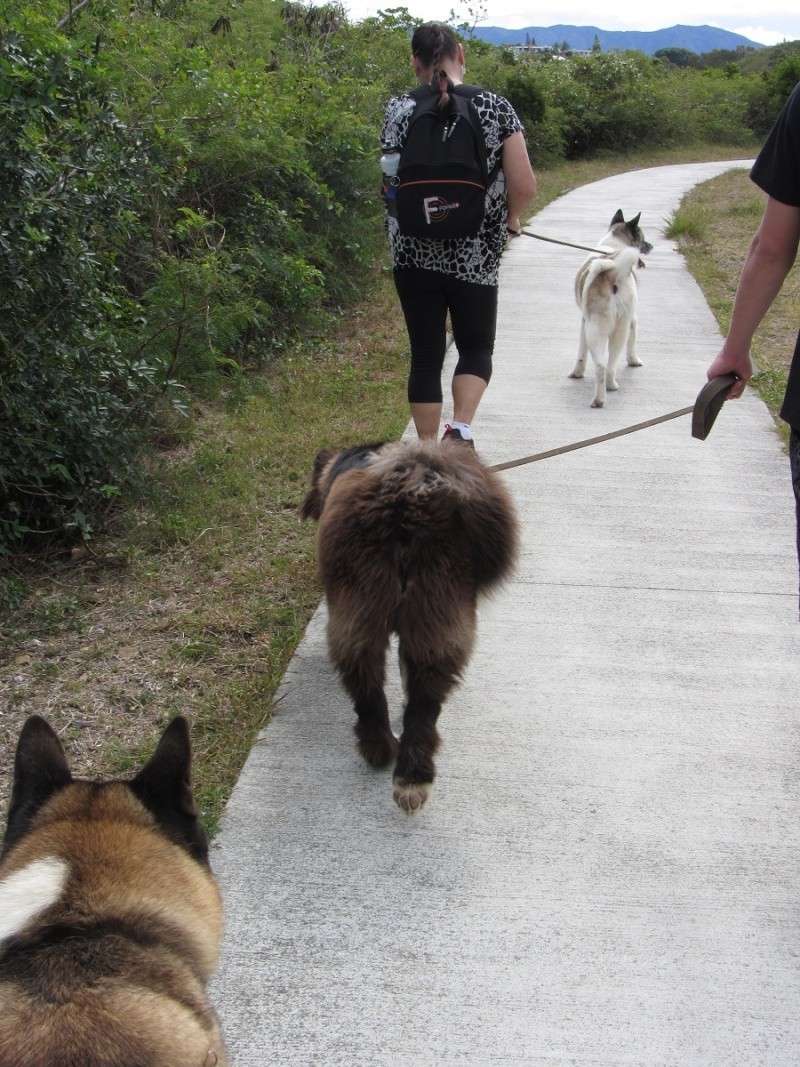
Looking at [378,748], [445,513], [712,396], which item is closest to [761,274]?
[712,396]

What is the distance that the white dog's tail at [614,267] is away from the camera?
7.45 metres

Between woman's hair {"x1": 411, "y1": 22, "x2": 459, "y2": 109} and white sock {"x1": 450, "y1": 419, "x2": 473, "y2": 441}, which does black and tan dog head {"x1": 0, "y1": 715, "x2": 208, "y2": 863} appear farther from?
woman's hair {"x1": 411, "y1": 22, "x2": 459, "y2": 109}

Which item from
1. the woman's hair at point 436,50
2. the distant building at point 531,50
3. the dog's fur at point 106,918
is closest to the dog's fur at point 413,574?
the dog's fur at point 106,918

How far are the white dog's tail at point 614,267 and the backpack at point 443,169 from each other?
280 cm

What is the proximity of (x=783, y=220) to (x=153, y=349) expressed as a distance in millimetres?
4631

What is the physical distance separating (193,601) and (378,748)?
5.56 feet

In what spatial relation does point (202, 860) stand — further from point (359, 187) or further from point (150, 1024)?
point (359, 187)

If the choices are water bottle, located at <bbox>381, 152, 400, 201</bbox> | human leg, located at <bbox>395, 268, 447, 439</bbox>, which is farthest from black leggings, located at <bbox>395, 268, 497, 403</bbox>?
water bottle, located at <bbox>381, 152, 400, 201</bbox>

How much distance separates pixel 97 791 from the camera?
2.18 metres

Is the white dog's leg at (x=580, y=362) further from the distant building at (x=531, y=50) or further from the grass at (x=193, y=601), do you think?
the distant building at (x=531, y=50)

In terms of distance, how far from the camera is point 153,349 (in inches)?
256

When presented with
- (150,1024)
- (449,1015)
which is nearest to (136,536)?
(449,1015)

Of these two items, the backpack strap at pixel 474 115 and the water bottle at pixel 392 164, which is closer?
the backpack strap at pixel 474 115

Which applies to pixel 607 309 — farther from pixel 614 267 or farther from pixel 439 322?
pixel 439 322
